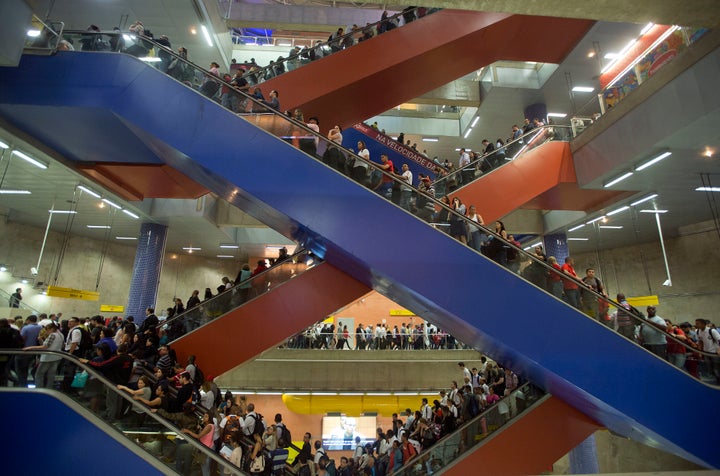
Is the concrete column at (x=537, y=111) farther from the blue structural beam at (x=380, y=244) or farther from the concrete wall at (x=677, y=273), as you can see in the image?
the blue structural beam at (x=380, y=244)

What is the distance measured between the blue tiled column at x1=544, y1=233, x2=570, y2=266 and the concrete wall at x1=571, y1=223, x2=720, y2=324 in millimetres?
4660

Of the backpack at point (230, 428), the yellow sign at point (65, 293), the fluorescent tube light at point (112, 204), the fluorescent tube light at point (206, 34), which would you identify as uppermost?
the fluorescent tube light at point (206, 34)

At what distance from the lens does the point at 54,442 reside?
5.66 m

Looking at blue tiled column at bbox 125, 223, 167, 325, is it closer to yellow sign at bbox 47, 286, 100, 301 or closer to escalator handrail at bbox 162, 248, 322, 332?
yellow sign at bbox 47, 286, 100, 301

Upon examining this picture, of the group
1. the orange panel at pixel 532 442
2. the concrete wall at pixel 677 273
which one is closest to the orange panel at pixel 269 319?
the orange panel at pixel 532 442

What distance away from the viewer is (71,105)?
331 inches

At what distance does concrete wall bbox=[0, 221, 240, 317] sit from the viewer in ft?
54.7

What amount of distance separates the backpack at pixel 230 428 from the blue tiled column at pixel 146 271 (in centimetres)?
905

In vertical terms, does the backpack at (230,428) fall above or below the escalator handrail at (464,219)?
below

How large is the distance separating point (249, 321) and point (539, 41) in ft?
39.0

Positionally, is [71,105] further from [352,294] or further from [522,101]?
[522,101]

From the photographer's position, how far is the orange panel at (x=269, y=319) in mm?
8898

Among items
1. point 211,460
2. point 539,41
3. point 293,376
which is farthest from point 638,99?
point 293,376

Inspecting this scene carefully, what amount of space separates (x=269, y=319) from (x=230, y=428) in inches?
96.3
